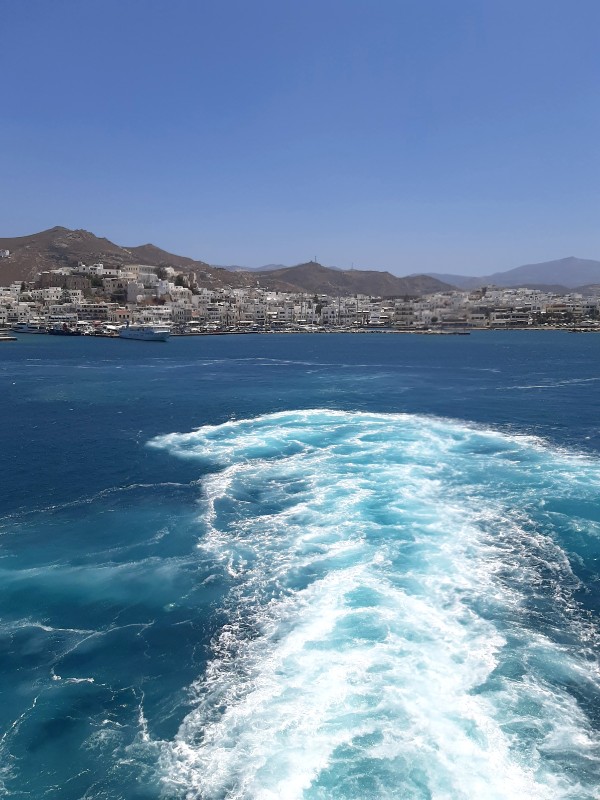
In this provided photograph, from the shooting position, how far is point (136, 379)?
5134 cm

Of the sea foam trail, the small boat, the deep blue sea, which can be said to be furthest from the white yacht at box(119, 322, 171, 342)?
the sea foam trail

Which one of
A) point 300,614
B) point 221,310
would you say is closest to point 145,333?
point 221,310

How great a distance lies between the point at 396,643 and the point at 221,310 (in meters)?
134

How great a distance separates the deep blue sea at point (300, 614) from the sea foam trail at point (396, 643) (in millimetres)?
47

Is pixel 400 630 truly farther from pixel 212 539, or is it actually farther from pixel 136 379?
pixel 136 379

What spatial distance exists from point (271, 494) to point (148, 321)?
11174 cm

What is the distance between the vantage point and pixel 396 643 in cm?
1142

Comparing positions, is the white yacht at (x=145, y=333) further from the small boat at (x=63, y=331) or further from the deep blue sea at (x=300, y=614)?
the deep blue sea at (x=300, y=614)

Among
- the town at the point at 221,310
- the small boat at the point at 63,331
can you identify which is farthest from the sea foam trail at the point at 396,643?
the town at the point at 221,310

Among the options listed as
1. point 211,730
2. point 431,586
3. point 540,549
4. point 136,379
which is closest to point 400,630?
point 431,586

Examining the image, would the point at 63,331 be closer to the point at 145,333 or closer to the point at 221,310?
the point at 145,333

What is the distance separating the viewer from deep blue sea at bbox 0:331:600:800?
28.3 ft

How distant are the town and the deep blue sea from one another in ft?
341

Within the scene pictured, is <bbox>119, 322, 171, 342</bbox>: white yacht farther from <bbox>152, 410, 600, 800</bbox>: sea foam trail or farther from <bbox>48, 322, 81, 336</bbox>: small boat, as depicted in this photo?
<bbox>152, 410, 600, 800</bbox>: sea foam trail
